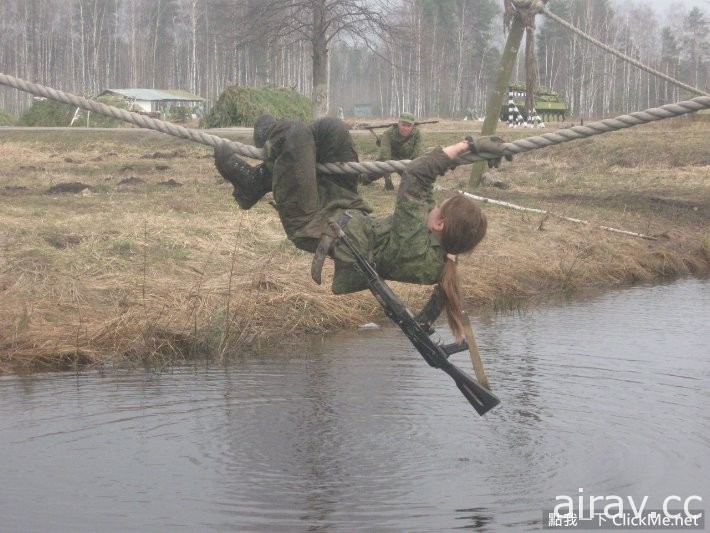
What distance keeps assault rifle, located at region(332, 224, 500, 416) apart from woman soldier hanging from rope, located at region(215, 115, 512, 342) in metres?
0.06

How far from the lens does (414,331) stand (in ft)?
21.6

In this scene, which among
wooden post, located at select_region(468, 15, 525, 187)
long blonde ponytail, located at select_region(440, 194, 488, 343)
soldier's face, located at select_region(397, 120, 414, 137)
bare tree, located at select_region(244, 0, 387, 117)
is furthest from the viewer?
bare tree, located at select_region(244, 0, 387, 117)

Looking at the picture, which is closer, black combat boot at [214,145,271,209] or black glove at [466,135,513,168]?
black glove at [466,135,513,168]

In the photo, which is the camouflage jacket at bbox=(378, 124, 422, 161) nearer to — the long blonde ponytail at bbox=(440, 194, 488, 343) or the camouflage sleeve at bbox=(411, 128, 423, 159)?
the camouflage sleeve at bbox=(411, 128, 423, 159)

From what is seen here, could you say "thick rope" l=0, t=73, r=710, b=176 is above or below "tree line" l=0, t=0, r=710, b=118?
below

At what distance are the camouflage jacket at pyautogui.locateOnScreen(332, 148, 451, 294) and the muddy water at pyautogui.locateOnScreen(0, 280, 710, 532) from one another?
1388 mm

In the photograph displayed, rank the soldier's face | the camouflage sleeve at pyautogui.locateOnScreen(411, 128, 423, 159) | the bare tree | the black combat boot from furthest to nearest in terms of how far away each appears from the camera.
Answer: the bare tree, the camouflage sleeve at pyautogui.locateOnScreen(411, 128, 423, 159), the soldier's face, the black combat boot

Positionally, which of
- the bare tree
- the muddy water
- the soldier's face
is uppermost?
the bare tree

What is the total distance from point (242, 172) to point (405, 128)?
8.05 metres

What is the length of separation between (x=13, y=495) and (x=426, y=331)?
8.54 ft

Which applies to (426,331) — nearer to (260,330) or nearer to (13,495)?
(13,495)

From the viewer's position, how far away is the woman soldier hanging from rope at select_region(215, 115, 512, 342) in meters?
6.32

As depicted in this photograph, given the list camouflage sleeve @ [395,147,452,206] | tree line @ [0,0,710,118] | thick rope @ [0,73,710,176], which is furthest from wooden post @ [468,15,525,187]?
tree line @ [0,0,710,118]

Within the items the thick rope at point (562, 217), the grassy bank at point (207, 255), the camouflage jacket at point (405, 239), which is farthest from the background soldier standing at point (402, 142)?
the camouflage jacket at point (405, 239)
